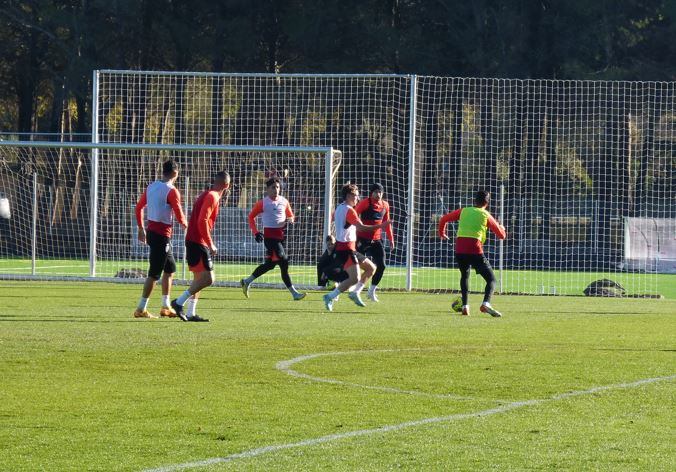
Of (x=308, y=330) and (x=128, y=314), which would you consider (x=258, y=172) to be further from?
(x=308, y=330)

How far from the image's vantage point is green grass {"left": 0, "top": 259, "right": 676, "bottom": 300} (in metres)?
30.3

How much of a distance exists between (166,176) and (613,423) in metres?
9.72

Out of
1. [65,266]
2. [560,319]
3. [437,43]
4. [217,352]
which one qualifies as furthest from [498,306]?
[437,43]

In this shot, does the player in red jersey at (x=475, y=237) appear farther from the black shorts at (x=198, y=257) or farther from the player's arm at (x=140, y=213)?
the player's arm at (x=140, y=213)

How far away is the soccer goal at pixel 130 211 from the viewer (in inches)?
1176

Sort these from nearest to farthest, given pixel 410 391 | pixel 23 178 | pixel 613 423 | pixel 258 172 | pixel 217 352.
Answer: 1. pixel 613 423
2. pixel 410 391
3. pixel 217 352
4. pixel 258 172
5. pixel 23 178

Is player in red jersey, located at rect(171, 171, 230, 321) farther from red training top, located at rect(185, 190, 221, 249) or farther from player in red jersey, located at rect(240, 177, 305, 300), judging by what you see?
player in red jersey, located at rect(240, 177, 305, 300)

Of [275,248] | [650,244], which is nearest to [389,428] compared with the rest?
[275,248]

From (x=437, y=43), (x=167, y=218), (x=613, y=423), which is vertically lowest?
(x=613, y=423)

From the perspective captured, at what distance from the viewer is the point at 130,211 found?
112 feet

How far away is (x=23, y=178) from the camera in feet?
141

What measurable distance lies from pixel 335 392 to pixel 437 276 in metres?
24.3

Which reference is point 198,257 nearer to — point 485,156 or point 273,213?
point 273,213

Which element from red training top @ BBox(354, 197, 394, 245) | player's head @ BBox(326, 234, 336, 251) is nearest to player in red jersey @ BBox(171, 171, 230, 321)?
player's head @ BBox(326, 234, 336, 251)
